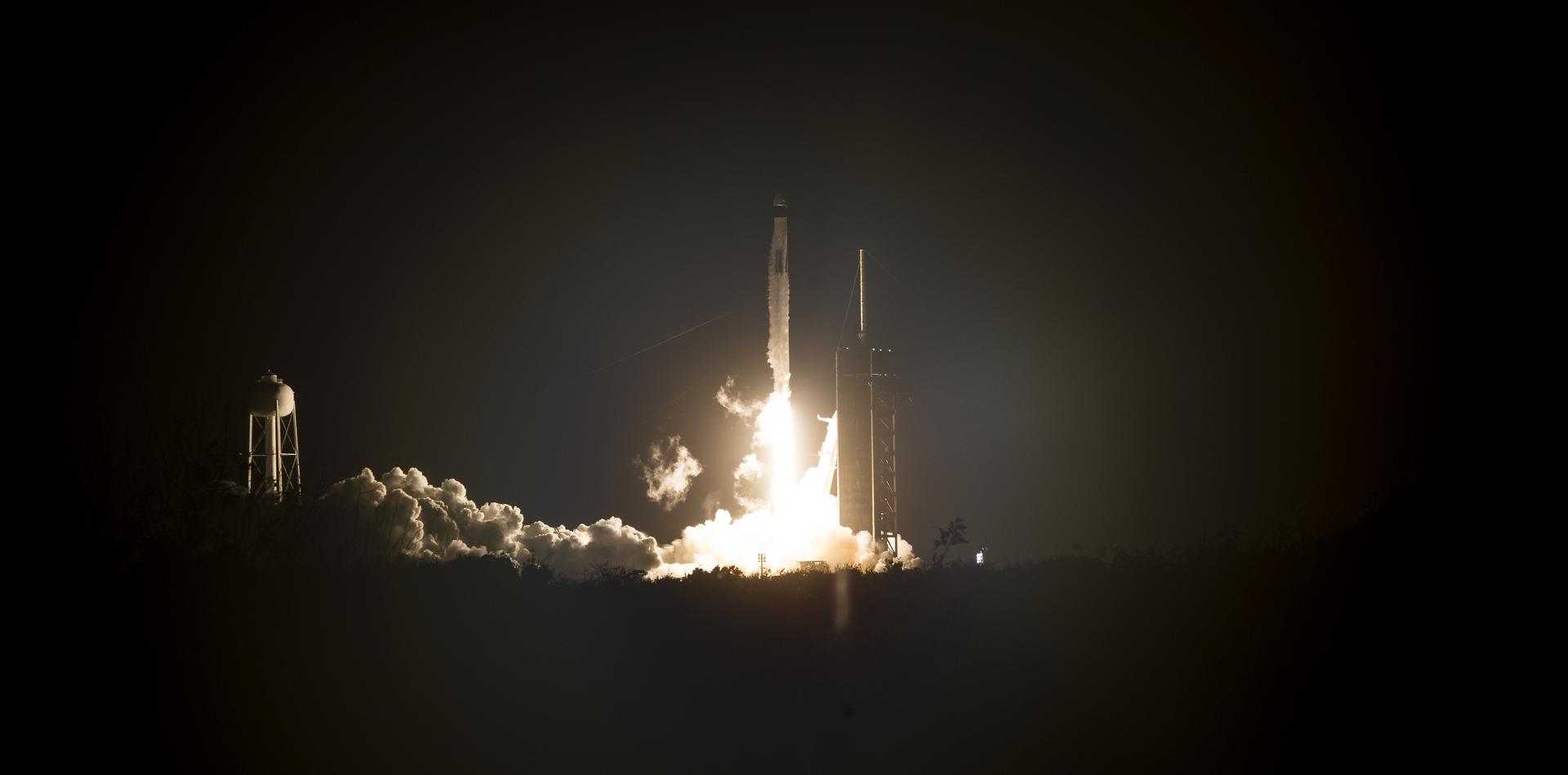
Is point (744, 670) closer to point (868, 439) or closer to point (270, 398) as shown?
point (270, 398)

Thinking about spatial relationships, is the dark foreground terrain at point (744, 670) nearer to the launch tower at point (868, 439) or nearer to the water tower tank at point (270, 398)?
the water tower tank at point (270, 398)

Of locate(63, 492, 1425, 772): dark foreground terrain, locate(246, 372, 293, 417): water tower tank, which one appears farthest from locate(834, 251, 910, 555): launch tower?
locate(63, 492, 1425, 772): dark foreground terrain

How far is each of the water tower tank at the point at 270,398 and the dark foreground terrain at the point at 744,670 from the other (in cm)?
3858

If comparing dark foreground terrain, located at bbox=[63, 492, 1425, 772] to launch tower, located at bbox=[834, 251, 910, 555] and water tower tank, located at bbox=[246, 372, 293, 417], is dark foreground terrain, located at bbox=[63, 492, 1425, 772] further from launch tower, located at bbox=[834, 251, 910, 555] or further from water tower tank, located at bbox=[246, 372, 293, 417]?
launch tower, located at bbox=[834, 251, 910, 555]

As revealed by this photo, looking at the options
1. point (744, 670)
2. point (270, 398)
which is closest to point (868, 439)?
point (270, 398)

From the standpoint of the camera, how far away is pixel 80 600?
1442 cm

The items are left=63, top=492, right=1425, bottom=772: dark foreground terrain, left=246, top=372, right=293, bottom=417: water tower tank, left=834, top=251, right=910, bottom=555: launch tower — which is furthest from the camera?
left=834, top=251, right=910, bottom=555: launch tower

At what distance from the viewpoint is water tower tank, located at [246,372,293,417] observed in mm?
52375

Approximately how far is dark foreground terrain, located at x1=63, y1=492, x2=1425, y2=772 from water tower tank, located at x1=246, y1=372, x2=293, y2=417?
3858 centimetres

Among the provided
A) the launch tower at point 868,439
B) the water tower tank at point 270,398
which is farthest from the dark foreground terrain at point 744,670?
the launch tower at point 868,439

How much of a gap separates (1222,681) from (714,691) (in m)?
7.03

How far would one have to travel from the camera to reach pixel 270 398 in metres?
52.8

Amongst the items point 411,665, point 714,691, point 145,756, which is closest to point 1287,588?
point 714,691

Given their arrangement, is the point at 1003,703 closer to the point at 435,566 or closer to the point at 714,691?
the point at 714,691
